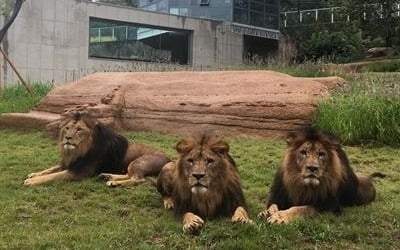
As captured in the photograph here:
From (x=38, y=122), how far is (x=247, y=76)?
4270 mm

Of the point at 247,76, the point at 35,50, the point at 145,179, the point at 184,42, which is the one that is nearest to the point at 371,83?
the point at 247,76

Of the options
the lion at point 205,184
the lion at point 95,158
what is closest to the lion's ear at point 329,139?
the lion at point 205,184

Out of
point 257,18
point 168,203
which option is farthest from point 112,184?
point 257,18

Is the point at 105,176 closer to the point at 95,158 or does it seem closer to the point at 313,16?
the point at 95,158

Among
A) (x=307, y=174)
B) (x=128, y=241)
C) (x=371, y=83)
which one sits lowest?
(x=128, y=241)

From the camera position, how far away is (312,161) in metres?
5.60

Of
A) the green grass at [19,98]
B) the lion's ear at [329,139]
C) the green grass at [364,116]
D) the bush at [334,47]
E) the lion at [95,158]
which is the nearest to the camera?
the lion's ear at [329,139]

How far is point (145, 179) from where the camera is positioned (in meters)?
7.76

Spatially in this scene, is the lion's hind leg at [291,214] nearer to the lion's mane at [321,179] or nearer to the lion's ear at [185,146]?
the lion's mane at [321,179]

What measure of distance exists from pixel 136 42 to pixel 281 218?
25201mm

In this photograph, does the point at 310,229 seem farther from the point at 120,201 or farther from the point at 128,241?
the point at 120,201

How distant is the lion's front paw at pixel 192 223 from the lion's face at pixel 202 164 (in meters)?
0.22

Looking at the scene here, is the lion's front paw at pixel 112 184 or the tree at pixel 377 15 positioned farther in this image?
the tree at pixel 377 15

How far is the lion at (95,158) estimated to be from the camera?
774cm
